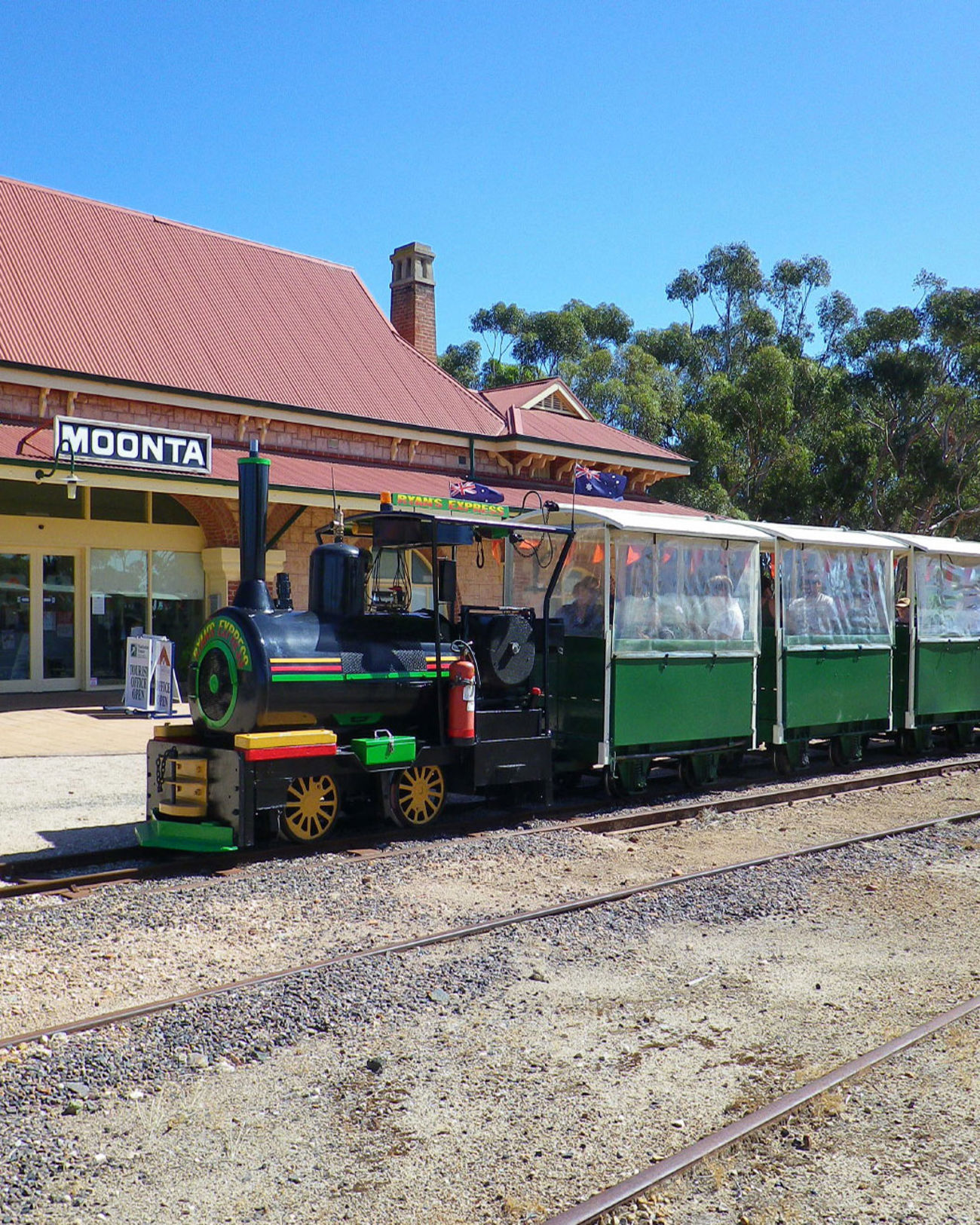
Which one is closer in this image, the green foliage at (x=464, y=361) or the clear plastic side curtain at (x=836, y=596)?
the clear plastic side curtain at (x=836, y=596)

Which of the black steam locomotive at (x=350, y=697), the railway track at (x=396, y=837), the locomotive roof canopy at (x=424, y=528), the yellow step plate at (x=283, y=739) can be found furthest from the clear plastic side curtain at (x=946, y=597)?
the yellow step plate at (x=283, y=739)

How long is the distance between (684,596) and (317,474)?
9091mm

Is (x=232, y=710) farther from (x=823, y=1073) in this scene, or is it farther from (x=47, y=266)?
(x=47, y=266)

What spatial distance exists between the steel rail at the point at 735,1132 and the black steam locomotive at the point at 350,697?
4411 mm

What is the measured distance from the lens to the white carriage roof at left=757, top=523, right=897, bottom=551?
37.9 ft

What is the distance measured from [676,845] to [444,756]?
1.93m

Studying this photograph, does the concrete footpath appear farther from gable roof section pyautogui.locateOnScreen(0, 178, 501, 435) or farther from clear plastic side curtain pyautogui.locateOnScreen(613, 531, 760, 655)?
gable roof section pyautogui.locateOnScreen(0, 178, 501, 435)

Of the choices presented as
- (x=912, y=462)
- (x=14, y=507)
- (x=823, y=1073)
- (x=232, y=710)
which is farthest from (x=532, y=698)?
(x=912, y=462)

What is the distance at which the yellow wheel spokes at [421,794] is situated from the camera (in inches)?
349

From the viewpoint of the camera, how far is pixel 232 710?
7.99 m

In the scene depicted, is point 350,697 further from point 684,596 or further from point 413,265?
point 413,265

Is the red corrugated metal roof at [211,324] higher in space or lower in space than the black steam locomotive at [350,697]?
higher

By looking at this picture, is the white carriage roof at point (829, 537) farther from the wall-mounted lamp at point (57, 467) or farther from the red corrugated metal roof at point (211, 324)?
Result: the red corrugated metal roof at point (211, 324)

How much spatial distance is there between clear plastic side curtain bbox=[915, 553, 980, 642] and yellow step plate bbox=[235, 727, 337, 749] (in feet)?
26.2
